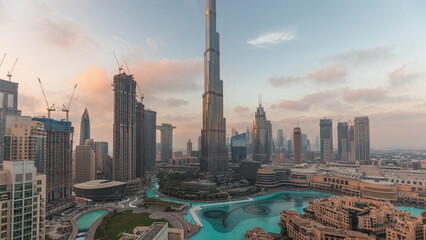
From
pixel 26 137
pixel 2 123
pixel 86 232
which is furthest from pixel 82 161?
pixel 26 137

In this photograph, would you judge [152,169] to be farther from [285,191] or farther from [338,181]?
[338,181]

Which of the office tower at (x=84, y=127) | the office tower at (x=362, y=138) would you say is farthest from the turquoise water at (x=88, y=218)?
the office tower at (x=362, y=138)

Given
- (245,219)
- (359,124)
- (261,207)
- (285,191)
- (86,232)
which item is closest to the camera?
(86,232)

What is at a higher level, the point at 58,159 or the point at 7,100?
the point at 7,100

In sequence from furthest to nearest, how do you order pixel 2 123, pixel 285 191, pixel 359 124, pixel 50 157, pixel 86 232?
pixel 359 124, pixel 285 191, pixel 2 123, pixel 50 157, pixel 86 232

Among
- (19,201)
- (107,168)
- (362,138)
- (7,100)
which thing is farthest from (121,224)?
(362,138)

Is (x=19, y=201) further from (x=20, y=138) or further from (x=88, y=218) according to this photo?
(x=88, y=218)
